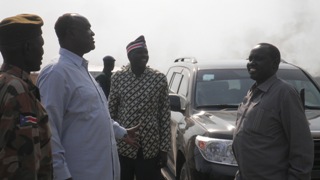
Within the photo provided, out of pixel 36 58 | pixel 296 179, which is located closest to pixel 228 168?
A: pixel 296 179

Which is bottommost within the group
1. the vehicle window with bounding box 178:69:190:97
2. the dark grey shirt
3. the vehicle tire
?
the vehicle tire

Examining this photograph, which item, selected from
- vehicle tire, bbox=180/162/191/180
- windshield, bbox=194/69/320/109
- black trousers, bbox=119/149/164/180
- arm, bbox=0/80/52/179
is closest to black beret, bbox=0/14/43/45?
arm, bbox=0/80/52/179

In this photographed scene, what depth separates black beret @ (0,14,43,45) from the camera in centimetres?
191

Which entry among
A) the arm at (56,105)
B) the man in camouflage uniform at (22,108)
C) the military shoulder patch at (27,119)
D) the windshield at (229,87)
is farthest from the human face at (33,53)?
the windshield at (229,87)

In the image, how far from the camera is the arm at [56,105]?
91.6 inches

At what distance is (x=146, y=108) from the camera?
3982mm

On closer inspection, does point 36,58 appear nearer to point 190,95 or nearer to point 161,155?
point 161,155

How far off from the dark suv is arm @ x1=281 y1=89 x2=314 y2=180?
998 mm

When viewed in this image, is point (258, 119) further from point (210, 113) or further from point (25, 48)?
point (210, 113)

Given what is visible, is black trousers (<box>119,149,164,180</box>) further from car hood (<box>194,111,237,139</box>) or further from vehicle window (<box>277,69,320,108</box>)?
vehicle window (<box>277,69,320,108</box>)

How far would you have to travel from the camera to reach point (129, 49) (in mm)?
4062

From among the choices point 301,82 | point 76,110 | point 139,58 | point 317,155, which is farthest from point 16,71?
point 301,82

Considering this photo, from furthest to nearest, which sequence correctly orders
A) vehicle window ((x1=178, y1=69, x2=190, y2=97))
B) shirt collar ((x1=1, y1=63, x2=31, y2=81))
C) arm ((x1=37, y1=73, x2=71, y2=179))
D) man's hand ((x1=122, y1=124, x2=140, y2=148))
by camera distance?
vehicle window ((x1=178, y1=69, x2=190, y2=97))
man's hand ((x1=122, y1=124, x2=140, y2=148))
arm ((x1=37, y1=73, x2=71, y2=179))
shirt collar ((x1=1, y1=63, x2=31, y2=81))

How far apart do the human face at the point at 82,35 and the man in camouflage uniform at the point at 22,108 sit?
532mm
